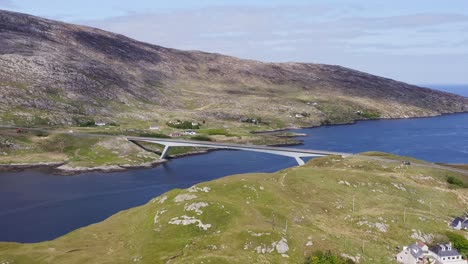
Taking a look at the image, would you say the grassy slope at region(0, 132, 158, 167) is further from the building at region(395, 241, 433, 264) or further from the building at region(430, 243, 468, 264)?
the building at region(430, 243, 468, 264)

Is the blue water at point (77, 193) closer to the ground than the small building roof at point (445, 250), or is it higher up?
closer to the ground

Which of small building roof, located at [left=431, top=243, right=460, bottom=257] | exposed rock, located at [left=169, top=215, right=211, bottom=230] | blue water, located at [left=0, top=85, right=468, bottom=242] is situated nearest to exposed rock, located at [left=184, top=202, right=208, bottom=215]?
exposed rock, located at [left=169, top=215, right=211, bottom=230]

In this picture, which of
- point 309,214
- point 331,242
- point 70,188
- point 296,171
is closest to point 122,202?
point 70,188

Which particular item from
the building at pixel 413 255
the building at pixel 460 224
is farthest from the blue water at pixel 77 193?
the building at pixel 460 224

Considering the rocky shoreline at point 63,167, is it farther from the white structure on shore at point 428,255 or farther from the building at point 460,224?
the white structure on shore at point 428,255

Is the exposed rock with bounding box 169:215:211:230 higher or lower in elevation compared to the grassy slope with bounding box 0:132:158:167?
higher

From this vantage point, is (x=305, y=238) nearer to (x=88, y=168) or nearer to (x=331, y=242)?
(x=331, y=242)
